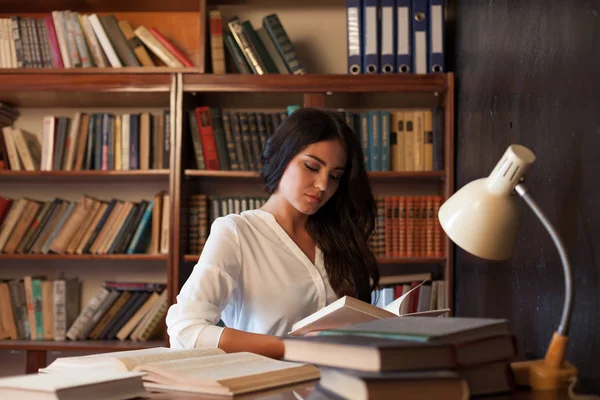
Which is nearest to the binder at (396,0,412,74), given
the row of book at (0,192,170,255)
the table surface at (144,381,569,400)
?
the row of book at (0,192,170,255)

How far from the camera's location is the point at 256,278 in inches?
79.1

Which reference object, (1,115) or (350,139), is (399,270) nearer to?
(350,139)

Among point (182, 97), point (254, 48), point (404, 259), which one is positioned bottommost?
point (404, 259)

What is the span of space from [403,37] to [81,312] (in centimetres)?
191

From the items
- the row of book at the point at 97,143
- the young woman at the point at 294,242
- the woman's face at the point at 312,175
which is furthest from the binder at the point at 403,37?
the woman's face at the point at 312,175

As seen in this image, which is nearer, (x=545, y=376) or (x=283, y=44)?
(x=545, y=376)

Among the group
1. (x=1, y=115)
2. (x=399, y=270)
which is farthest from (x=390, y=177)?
(x=1, y=115)

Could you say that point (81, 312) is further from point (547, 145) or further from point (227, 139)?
point (547, 145)

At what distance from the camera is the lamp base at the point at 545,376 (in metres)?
1.08

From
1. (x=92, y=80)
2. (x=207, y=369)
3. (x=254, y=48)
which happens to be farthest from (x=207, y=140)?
(x=207, y=369)

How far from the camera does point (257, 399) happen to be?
1.12 meters

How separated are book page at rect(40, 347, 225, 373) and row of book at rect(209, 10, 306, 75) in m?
2.26

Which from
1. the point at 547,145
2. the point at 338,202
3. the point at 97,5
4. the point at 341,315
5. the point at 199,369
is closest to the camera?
the point at 199,369

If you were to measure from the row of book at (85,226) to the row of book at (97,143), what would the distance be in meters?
0.16
